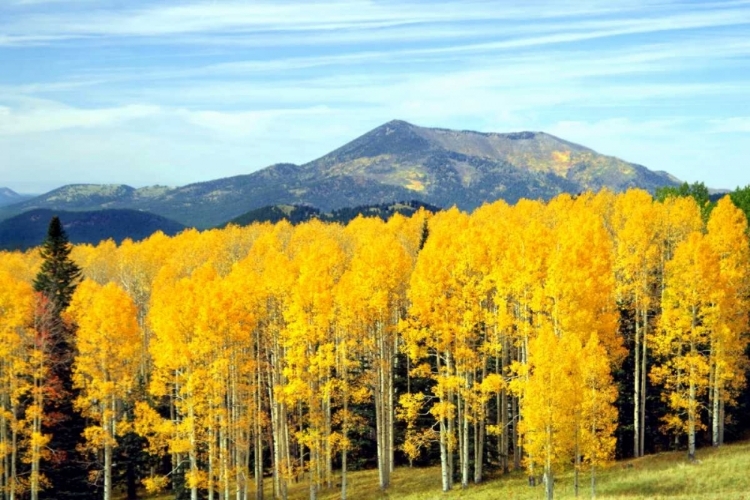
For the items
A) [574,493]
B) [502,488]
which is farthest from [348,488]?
[574,493]

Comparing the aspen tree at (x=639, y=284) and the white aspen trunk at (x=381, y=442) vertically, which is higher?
the aspen tree at (x=639, y=284)

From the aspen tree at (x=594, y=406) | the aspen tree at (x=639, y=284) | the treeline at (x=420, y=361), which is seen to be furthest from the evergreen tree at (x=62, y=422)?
the aspen tree at (x=639, y=284)

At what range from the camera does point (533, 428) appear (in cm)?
3706

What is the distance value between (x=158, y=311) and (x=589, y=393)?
2918cm

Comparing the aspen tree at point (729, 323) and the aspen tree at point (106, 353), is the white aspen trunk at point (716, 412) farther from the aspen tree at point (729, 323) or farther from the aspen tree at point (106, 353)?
the aspen tree at point (106, 353)

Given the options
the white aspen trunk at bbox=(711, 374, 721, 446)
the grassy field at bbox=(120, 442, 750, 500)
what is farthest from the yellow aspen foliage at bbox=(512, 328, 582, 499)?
the white aspen trunk at bbox=(711, 374, 721, 446)

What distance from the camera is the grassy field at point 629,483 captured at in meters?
37.8

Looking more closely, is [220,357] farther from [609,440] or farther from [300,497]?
[609,440]

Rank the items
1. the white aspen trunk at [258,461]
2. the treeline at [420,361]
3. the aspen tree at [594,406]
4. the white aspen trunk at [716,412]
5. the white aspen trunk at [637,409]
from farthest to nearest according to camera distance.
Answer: the white aspen trunk at [637,409], the white aspen trunk at [716,412], the white aspen trunk at [258,461], the treeline at [420,361], the aspen tree at [594,406]

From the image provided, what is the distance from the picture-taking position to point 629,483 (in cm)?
4053

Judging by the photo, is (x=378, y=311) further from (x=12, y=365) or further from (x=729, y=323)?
(x=729, y=323)

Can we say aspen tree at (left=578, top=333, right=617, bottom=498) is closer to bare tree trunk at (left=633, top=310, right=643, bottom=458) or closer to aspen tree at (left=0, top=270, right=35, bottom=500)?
bare tree trunk at (left=633, top=310, right=643, bottom=458)

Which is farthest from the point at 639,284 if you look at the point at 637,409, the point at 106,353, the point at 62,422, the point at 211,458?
the point at 62,422

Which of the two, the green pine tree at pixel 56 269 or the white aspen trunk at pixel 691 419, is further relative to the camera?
the green pine tree at pixel 56 269
